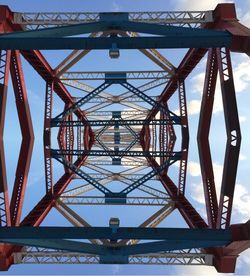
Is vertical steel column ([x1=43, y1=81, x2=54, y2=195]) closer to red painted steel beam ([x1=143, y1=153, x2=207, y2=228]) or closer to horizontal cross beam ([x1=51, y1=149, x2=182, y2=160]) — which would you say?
horizontal cross beam ([x1=51, y1=149, x2=182, y2=160])

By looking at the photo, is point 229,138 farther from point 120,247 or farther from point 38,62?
point 38,62

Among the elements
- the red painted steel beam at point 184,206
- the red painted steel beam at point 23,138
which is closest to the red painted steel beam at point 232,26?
the red painted steel beam at point 184,206

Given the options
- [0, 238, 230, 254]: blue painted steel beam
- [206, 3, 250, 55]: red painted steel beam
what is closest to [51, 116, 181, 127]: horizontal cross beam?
[206, 3, 250, 55]: red painted steel beam

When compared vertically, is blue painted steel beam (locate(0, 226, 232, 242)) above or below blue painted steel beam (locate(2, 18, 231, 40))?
below

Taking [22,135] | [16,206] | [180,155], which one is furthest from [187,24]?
[16,206]

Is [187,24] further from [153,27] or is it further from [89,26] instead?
[89,26]

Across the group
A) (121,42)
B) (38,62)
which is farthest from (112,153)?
(121,42)

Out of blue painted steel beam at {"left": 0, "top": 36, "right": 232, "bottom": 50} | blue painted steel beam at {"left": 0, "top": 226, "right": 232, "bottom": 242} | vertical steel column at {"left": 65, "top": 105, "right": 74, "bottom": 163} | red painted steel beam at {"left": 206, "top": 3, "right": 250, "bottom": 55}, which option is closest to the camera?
blue painted steel beam at {"left": 0, "top": 226, "right": 232, "bottom": 242}
